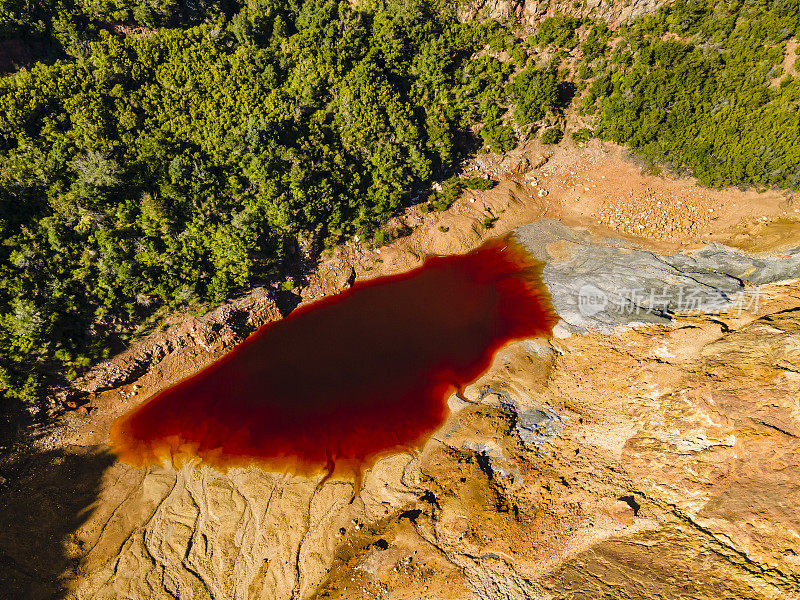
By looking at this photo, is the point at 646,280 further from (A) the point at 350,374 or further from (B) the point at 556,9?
(B) the point at 556,9

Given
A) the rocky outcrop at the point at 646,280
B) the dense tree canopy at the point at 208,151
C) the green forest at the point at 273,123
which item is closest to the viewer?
the dense tree canopy at the point at 208,151

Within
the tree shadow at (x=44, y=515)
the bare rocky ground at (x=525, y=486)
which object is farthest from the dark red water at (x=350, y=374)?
the tree shadow at (x=44, y=515)

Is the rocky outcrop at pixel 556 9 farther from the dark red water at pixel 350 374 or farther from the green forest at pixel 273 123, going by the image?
the dark red water at pixel 350 374

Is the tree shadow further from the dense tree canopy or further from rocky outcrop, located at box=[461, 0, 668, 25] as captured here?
rocky outcrop, located at box=[461, 0, 668, 25]

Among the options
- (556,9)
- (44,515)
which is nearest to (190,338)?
(44,515)

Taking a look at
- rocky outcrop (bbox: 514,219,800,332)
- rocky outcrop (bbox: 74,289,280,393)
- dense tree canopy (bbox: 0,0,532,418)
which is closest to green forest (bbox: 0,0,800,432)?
dense tree canopy (bbox: 0,0,532,418)

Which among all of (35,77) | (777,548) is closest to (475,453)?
(777,548)
